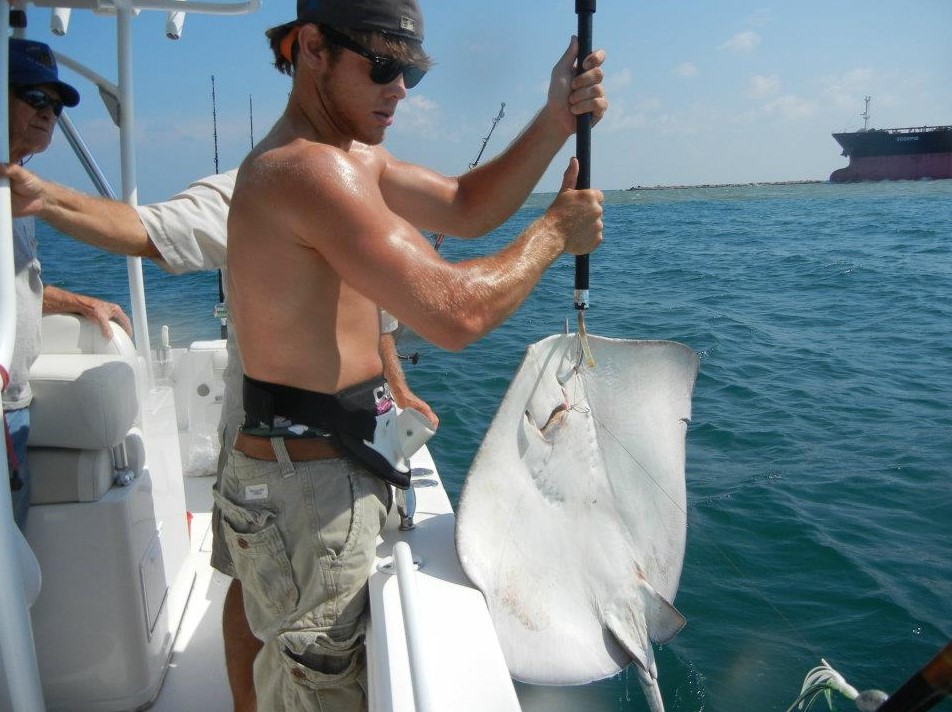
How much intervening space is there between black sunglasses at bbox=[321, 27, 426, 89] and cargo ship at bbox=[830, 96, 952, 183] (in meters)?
71.8

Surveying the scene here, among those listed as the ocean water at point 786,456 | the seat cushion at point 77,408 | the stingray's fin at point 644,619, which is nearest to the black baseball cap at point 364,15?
the seat cushion at point 77,408

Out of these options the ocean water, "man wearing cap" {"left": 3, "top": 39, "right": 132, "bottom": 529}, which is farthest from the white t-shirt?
the ocean water

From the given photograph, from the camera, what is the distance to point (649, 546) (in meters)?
2.01

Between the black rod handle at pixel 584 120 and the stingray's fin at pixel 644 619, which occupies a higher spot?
the black rod handle at pixel 584 120

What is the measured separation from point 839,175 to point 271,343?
268 feet

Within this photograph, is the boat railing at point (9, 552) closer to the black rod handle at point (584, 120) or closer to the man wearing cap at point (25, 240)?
the man wearing cap at point (25, 240)

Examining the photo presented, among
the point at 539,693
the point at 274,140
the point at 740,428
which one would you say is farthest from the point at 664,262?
the point at 274,140

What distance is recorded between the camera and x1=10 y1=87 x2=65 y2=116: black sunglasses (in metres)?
1.68

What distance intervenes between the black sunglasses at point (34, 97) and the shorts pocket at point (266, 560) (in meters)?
1.07

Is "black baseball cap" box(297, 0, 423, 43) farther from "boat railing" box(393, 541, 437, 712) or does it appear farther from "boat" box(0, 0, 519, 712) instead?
"boat railing" box(393, 541, 437, 712)

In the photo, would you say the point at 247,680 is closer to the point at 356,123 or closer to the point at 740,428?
the point at 356,123

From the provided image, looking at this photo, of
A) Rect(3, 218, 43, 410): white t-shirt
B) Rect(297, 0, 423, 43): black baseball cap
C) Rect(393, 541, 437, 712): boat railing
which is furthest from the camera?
Rect(3, 218, 43, 410): white t-shirt

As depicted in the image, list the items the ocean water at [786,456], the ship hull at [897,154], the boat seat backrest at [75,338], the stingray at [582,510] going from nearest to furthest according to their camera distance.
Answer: the stingray at [582,510]
the boat seat backrest at [75,338]
the ocean water at [786,456]
the ship hull at [897,154]

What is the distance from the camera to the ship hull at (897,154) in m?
61.0
